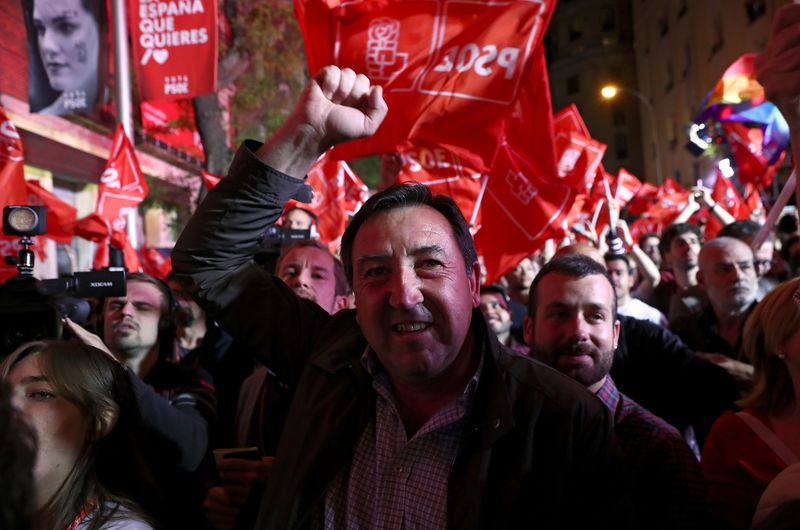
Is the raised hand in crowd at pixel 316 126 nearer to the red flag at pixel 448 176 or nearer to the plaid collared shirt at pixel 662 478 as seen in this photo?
the plaid collared shirt at pixel 662 478

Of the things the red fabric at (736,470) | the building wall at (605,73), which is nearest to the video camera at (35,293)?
the red fabric at (736,470)

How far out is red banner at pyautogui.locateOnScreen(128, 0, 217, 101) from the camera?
8055mm

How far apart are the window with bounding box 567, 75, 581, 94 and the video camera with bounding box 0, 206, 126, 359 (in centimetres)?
5889

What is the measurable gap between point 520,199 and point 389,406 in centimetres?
327

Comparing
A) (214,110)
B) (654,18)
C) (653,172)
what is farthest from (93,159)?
(653,172)

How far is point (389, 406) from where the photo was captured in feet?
6.46

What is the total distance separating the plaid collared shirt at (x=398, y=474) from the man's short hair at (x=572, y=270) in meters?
1.09

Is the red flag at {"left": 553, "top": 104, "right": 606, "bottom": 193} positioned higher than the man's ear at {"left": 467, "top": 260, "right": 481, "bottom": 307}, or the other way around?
the red flag at {"left": 553, "top": 104, "right": 606, "bottom": 193}

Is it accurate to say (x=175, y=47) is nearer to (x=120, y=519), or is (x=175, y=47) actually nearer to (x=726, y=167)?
(x=726, y=167)

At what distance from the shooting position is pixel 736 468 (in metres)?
2.35

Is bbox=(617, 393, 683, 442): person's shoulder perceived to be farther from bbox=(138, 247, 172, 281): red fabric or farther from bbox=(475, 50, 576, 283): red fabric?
bbox=(138, 247, 172, 281): red fabric

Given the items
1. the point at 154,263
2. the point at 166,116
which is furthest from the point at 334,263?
the point at 166,116

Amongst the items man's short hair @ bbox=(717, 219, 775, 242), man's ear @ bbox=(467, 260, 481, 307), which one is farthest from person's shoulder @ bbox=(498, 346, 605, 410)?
man's short hair @ bbox=(717, 219, 775, 242)

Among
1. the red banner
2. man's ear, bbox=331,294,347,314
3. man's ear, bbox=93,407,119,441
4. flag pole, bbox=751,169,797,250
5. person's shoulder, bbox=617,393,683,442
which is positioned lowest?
person's shoulder, bbox=617,393,683,442
